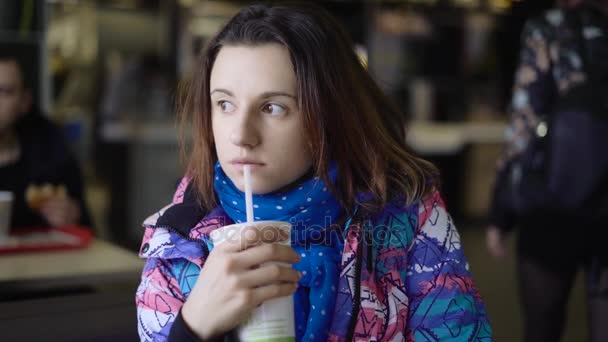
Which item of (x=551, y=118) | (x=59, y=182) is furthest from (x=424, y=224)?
(x=59, y=182)

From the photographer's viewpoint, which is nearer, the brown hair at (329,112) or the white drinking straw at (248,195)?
the white drinking straw at (248,195)

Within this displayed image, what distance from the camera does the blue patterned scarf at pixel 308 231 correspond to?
3.37 ft

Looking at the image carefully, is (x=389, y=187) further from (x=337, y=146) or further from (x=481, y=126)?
(x=481, y=126)

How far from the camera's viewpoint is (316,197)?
1092 millimetres

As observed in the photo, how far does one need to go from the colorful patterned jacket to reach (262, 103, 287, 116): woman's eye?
0.21m

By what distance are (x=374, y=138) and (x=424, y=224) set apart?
6.6 inches

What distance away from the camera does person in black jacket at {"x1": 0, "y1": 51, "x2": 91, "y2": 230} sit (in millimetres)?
2064

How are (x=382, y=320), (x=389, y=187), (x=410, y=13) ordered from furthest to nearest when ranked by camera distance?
(x=410, y=13) → (x=389, y=187) → (x=382, y=320)

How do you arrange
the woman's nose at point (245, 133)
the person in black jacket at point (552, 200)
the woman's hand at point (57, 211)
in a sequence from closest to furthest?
1. the woman's nose at point (245, 133)
2. the person in black jacket at point (552, 200)
3. the woman's hand at point (57, 211)

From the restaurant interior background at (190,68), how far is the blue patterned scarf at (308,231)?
A: 243 centimetres

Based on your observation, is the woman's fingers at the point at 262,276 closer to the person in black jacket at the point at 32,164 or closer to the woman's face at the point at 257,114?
the woman's face at the point at 257,114

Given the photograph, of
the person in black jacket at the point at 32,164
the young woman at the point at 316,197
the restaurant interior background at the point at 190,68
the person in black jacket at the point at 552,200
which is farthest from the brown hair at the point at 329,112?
the restaurant interior background at the point at 190,68

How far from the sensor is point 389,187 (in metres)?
1.17

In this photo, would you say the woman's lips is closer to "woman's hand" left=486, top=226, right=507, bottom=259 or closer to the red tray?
the red tray
